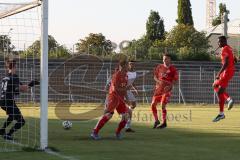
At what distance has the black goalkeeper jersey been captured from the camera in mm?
13328

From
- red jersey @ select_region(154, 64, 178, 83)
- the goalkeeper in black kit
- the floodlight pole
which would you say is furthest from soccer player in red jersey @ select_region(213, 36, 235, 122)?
the floodlight pole

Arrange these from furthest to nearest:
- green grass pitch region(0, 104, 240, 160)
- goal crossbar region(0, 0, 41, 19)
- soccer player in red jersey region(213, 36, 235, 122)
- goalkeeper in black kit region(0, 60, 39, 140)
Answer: soccer player in red jersey region(213, 36, 235, 122), goalkeeper in black kit region(0, 60, 39, 140), goal crossbar region(0, 0, 41, 19), green grass pitch region(0, 104, 240, 160)

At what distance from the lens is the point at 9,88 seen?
1343cm

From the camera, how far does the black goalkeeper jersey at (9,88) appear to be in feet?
43.7

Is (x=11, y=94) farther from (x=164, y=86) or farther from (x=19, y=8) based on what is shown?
(x=164, y=86)

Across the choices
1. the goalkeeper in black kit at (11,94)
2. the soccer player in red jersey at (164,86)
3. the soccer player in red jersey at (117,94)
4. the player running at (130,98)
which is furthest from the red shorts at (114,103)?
the soccer player in red jersey at (164,86)

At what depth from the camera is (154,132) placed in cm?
1593

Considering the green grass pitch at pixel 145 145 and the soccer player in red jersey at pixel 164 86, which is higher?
the soccer player in red jersey at pixel 164 86

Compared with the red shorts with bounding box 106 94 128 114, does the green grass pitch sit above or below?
below

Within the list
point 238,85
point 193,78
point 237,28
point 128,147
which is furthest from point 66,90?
point 237,28

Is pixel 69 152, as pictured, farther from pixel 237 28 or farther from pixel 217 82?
pixel 237 28

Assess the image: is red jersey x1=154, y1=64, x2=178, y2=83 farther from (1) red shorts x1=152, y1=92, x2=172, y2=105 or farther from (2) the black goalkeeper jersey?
(2) the black goalkeeper jersey

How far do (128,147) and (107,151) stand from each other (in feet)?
2.88

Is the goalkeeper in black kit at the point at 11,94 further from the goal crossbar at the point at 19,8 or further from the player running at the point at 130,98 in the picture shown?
the player running at the point at 130,98
